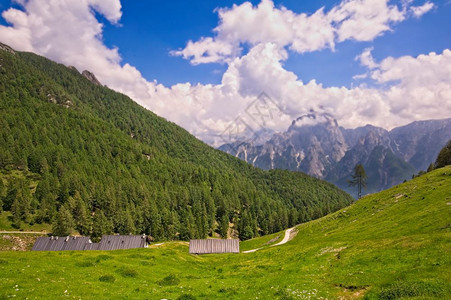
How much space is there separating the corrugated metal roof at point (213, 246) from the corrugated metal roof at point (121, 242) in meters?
16.1

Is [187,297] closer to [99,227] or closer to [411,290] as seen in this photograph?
[411,290]

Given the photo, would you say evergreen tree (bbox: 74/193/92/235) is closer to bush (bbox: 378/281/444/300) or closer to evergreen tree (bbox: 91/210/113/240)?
evergreen tree (bbox: 91/210/113/240)

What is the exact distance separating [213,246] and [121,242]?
29.3m

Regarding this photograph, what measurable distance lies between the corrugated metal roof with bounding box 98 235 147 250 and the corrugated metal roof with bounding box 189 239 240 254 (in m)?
16.1

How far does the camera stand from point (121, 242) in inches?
3167

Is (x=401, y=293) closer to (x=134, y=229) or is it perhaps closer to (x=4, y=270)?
(x=4, y=270)

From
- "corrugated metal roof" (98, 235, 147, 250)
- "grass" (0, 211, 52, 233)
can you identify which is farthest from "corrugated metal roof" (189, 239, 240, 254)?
"grass" (0, 211, 52, 233)

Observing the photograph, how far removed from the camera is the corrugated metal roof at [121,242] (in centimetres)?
7875

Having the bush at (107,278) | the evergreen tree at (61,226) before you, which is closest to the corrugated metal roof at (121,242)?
the evergreen tree at (61,226)

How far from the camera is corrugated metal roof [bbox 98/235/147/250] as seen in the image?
78750mm

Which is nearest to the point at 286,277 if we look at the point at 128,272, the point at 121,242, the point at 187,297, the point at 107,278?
the point at 187,297

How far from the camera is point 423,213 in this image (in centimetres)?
4894

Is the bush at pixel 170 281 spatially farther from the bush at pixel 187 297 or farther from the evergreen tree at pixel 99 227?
the evergreen tree at pixel 99 227

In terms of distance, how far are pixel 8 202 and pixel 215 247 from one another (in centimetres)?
11605
